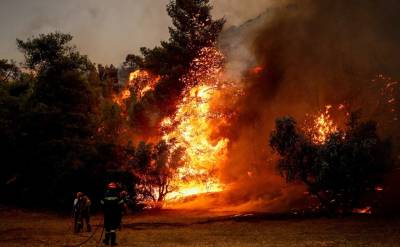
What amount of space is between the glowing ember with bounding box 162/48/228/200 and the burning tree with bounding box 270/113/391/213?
1668 cm

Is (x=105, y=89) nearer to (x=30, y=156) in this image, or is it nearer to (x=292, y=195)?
(x=30, y=156)

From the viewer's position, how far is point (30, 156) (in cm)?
3734

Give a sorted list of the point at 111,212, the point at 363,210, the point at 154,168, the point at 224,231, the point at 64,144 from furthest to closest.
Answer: the point at 154,168, the point at 64,144, the point at 363,210, the point at 224,231, the point at 111,212

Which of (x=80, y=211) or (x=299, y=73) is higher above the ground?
(x=299, y=73)

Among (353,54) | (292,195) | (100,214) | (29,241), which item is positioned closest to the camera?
(29,241)

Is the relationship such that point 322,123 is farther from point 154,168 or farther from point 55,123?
point 55,123

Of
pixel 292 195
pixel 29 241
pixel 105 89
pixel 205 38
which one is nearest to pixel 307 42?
pixel 205 38

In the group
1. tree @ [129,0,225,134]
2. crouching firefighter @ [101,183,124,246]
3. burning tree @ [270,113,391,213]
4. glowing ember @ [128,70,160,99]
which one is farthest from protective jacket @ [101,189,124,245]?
A: glowing ember @ [128,70,160,99]

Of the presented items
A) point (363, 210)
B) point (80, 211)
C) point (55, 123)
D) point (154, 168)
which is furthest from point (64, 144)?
point (363, 210)

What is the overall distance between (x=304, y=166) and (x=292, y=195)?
7.08 metres

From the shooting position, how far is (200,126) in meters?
51.0

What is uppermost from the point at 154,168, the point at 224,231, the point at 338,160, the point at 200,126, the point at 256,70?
the point at 256,70

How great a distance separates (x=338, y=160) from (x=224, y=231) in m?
10.4

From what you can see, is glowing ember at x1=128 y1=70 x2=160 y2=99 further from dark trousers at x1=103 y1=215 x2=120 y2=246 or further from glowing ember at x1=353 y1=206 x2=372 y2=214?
dark trousers at x1=103 y1=215 x2=120 y2=246
